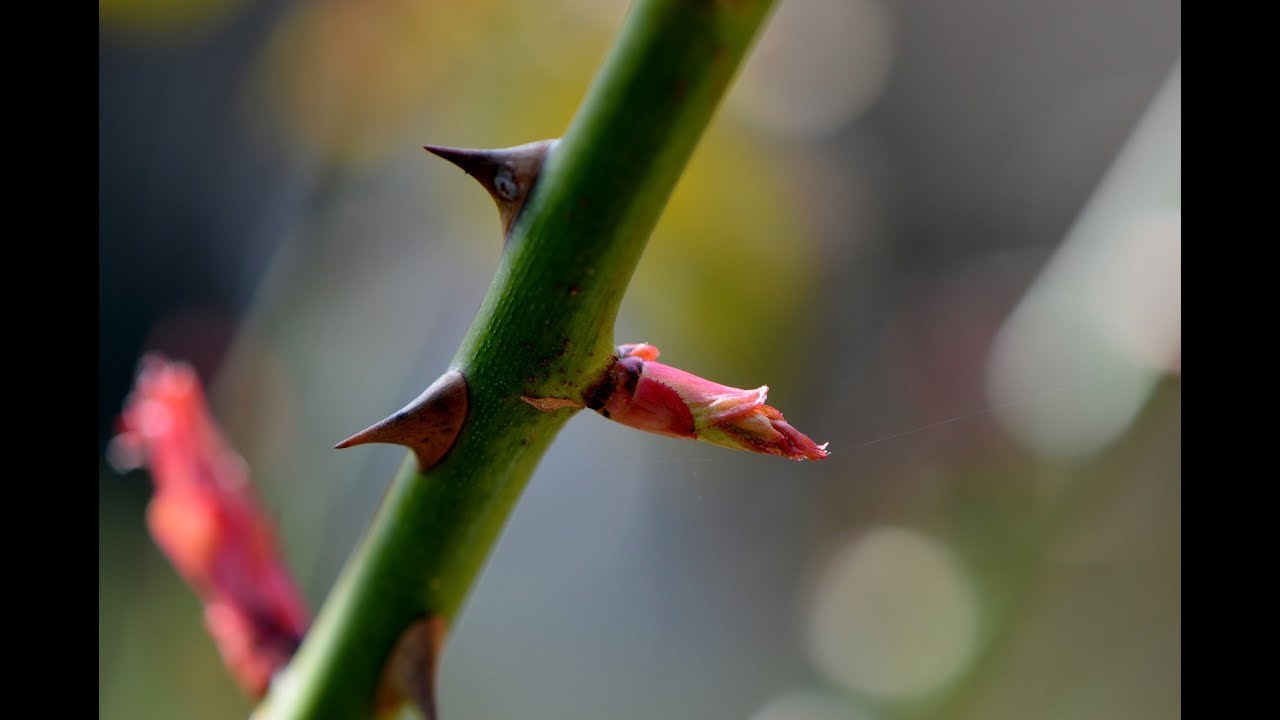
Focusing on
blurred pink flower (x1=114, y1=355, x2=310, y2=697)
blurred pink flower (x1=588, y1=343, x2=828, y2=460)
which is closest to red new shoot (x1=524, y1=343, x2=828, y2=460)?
blurred pink flower (x1=588, y1=343, x2=828, y2=460)

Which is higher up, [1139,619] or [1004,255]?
[1004,255]

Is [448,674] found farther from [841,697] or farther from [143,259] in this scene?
[143,259]

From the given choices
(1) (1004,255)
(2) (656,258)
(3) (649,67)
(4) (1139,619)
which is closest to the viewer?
(3) (649,67)

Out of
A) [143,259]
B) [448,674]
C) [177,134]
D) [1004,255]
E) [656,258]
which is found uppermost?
[1004,255]

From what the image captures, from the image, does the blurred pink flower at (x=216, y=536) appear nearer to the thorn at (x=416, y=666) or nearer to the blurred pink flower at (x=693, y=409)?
the thorn at (x=416, y=666)

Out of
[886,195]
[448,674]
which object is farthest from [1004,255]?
[448,674]

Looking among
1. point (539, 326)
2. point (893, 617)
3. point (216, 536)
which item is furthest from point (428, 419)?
point (893, 617)

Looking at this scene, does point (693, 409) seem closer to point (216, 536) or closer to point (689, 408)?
point (689, 408)
